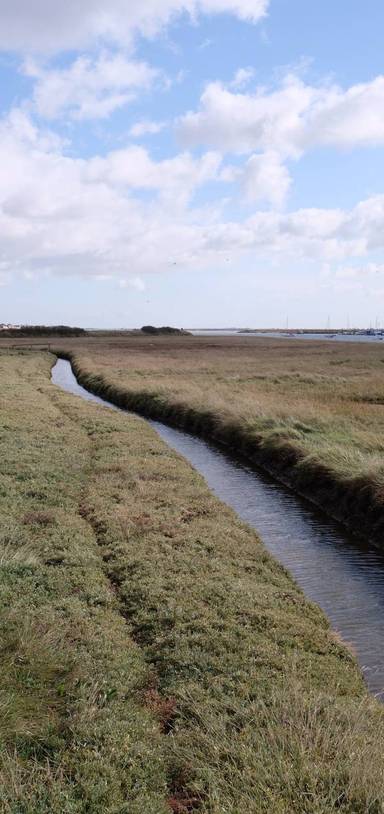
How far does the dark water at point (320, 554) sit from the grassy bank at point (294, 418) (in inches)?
33.6

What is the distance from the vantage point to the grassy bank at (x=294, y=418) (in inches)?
712

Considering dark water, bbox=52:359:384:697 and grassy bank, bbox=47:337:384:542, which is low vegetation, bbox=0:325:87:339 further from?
dark water, bbox=52:359:384:697

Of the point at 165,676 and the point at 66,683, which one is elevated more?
the point at 66,683

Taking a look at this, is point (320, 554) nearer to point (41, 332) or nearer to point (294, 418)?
point (294, 418)

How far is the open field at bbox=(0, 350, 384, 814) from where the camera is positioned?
577 cm

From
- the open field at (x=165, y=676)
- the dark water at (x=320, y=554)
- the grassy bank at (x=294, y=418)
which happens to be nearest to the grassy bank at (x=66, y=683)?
the open field at (x=165, y=676)

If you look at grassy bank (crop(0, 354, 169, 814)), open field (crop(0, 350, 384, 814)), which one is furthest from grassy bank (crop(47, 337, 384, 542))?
grassy bank (crop(0, 354, 169, 814))

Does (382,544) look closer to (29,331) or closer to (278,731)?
(278,731)

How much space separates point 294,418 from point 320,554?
13.6 metres

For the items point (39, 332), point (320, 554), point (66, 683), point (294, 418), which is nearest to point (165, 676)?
point (66, 683)

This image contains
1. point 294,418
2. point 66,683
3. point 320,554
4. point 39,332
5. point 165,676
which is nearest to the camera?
point 66,683

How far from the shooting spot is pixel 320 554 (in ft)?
48.0

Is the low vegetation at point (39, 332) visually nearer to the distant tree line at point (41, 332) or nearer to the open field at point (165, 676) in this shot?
the distant tree line at point (41, 332)

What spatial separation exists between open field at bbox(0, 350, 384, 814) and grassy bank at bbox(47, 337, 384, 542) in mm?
4929
